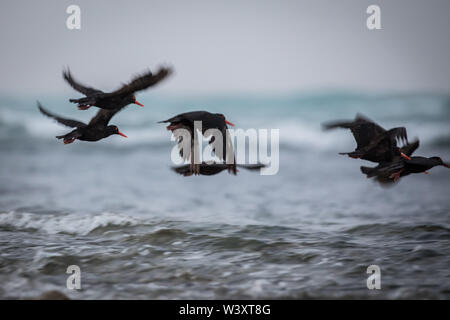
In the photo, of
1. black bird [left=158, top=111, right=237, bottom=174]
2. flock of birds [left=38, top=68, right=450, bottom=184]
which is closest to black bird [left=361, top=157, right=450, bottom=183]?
flock of birds [left=38, top=68, right=450, bottom=184]

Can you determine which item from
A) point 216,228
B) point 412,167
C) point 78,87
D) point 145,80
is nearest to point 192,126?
point 145,80

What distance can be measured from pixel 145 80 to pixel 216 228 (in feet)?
10.5

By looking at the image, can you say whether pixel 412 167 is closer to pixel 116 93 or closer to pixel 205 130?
pixel 205 130

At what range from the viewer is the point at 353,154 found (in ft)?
13.2

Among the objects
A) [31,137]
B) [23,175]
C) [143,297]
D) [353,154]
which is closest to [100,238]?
[143,297]

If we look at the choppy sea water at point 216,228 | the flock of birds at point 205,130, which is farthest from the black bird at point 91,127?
the choppy sea water at point 216,228

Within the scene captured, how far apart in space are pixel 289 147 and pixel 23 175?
7.89m

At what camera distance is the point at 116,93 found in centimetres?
361

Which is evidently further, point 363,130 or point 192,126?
point 363,130

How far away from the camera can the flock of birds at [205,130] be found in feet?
11.9

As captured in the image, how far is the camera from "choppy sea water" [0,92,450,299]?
4.56m

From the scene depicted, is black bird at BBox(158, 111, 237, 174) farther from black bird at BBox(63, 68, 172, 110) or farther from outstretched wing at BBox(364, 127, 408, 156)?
outstretched wing at BBox(364, 127, 408, 156)

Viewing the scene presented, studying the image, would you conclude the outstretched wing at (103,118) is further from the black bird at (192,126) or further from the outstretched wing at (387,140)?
the outstretched wing at (387,140)
